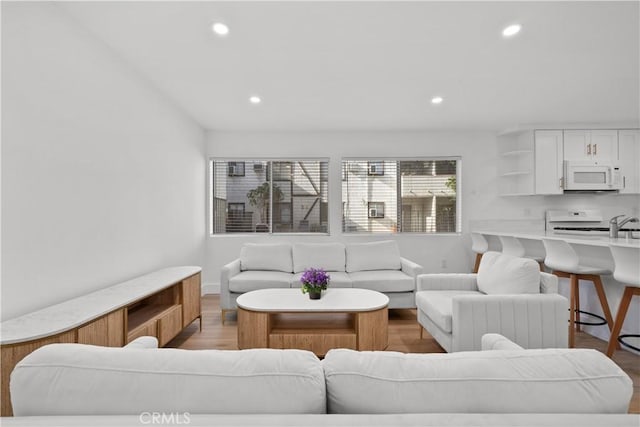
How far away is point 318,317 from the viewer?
2900 millimetres

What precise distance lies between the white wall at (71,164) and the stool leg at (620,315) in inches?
159

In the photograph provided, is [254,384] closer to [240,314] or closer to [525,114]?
[240,314]

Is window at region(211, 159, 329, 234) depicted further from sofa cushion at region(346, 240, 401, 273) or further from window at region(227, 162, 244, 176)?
sofa cushion at region(346, 240, 401, 273)

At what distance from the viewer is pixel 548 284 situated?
241 centimetres

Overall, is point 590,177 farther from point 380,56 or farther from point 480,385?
point 480,385

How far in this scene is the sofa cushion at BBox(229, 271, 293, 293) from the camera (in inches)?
140

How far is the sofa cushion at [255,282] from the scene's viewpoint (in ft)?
11.6

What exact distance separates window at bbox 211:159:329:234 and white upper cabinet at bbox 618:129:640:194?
4.47 m

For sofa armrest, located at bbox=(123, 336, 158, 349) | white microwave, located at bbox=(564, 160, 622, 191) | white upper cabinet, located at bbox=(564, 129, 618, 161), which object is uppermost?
white upper cabinet, located at bbox=(564, 129, 618, 161)

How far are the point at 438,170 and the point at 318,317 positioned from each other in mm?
3498

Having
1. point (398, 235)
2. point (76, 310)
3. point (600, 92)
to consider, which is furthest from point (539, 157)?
point (76, 310)

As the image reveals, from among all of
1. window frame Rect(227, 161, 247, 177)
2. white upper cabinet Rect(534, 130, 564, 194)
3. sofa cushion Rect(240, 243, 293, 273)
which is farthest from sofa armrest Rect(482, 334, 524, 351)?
window frame Rect(227, 161, 247, 177)

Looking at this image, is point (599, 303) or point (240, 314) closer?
point (240, 314)

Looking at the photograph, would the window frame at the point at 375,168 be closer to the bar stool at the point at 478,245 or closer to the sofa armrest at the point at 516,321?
the bar stool at the point at 478,245
